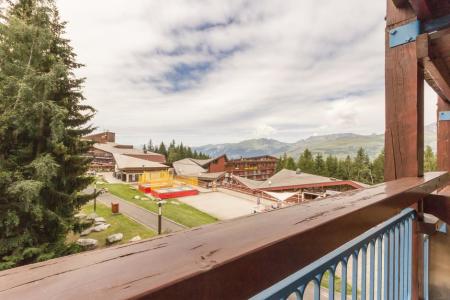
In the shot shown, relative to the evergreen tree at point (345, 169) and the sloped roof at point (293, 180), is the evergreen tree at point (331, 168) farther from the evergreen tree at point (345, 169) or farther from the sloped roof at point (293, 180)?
the sloped roof at point (293, 180)

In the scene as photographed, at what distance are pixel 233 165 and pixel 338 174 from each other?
16132mm

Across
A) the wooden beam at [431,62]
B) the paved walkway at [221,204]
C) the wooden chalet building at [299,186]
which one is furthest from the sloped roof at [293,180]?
the wooden beam at [431,62]

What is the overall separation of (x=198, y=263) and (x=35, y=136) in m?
8.73

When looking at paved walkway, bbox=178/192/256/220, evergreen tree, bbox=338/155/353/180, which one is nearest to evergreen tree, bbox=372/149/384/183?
evergreen tree, bbox=338/155/353/180

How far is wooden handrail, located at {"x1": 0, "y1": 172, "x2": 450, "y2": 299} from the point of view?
1.03 ft

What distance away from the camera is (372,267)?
1083 mm

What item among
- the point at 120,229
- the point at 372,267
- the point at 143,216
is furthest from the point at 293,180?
the point at 372,267

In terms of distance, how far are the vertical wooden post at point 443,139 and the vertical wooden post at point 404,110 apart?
2.37 meters

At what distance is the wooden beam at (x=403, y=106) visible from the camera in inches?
63.6

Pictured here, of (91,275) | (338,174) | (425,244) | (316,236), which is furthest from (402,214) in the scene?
(338,174)

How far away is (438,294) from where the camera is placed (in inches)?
69.6

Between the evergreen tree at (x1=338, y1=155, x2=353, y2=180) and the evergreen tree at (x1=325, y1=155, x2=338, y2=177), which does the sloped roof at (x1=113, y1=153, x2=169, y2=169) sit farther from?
the evergreen tree at (x1=338, y1=155, x2=353, y2=180)

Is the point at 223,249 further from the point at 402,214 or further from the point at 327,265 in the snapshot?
the point at 402,214

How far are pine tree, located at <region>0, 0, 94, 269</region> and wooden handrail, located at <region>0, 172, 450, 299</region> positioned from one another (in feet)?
24.0
